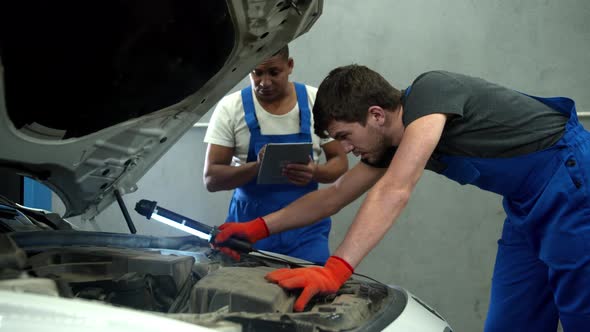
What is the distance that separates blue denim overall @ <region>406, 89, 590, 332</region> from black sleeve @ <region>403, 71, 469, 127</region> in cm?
19

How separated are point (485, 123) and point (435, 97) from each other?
7.2 inches

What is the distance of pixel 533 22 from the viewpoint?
2.92 m

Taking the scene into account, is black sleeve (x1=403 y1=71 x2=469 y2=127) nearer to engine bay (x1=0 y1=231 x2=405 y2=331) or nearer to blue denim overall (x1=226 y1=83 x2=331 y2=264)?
engine bay (x1=0 y1=231 x2=405 y2=331)

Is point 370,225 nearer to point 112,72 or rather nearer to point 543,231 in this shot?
point 543,231

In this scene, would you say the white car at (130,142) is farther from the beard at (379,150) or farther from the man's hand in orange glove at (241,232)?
the beard at (379,150)

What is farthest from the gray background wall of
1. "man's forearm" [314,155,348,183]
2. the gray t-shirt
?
the gray t-shirt

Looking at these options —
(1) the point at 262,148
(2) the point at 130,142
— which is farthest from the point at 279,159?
(2) the point at 130,142

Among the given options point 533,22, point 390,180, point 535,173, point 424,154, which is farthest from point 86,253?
point 533,22

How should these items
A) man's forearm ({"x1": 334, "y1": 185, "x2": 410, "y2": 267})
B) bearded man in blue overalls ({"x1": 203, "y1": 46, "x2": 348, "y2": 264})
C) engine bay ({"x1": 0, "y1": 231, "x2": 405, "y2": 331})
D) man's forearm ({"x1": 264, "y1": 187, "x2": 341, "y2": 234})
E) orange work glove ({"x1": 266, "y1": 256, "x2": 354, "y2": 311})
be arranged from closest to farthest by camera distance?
engine bay ({"x1": 0, "y1": 231, "x2": 405, "y2": 331}) < orange work glove ({"x1": 266, "y1": 256, "x2": 354, "y2": 311}) < man's forearm ({"x1": 334, "y1": 185, "x2": 410, "y2": 267}) < man's forearm ({"x1": 264, "y1": 187, "x2": 341, "y2": 234}) < bearded man in blue overalls ({"x1": 203, "y1": 46, "x2": 348, "y2": 264})

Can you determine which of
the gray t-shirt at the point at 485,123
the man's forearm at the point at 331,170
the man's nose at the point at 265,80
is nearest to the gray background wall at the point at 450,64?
the man's forearm at the point at 331,170

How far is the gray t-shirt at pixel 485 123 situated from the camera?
5.21ft

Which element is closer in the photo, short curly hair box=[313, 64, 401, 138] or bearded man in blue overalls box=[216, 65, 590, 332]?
bearded man in blue overalls box=[216, 65, 590, 332]

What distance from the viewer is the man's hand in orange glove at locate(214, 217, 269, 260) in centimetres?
174

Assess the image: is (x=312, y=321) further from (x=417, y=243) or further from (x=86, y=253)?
(x=417, y=243)
